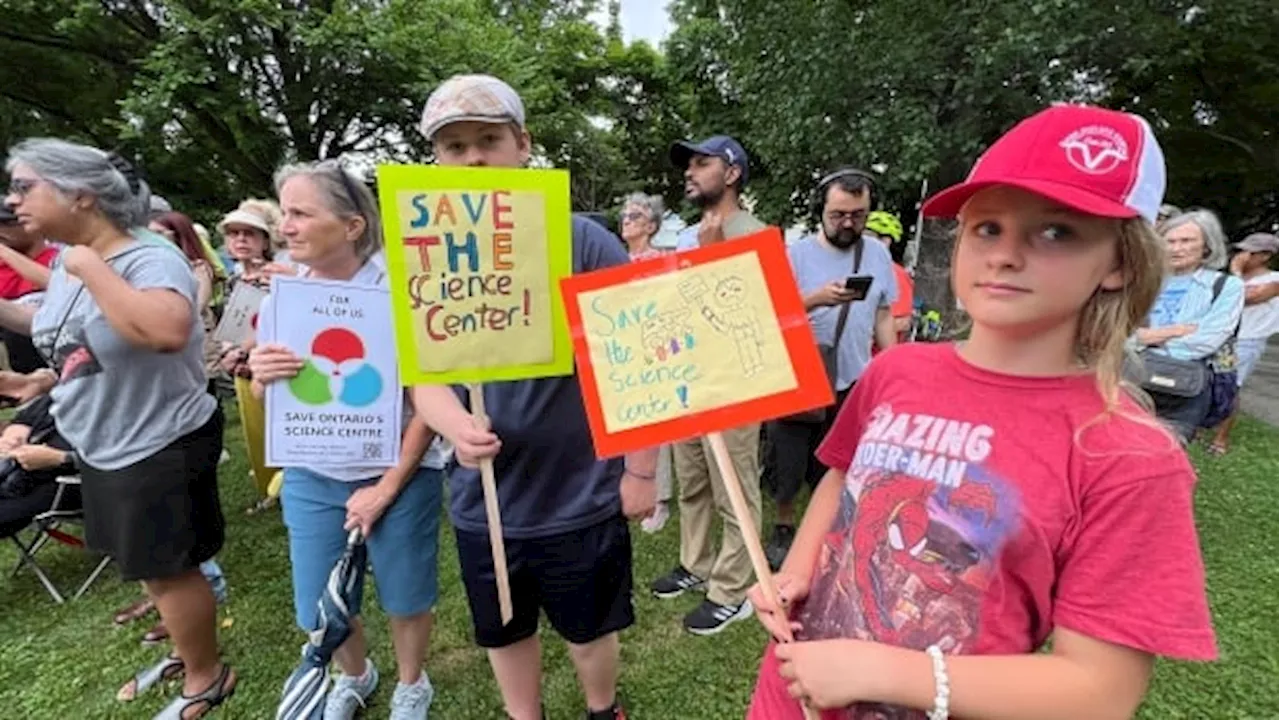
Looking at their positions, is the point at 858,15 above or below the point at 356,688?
above

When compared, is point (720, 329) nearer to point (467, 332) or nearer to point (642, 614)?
point (467, 332)

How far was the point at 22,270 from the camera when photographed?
3678mm

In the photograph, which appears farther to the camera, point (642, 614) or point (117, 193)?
point (642, 614)

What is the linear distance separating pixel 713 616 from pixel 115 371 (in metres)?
2.58

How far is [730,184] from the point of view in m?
3.34

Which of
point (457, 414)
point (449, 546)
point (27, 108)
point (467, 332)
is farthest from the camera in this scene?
point (27, 108)

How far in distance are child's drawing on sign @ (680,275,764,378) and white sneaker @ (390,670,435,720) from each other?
197cm

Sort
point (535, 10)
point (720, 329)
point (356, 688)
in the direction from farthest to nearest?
1. point (535, 10)
2. point (356, 688)
3. point (720, 329)

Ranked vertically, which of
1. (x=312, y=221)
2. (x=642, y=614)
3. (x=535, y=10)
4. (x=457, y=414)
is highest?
(x=535, y=10)

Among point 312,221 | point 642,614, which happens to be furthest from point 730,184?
point 642,614

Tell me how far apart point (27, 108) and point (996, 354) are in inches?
753

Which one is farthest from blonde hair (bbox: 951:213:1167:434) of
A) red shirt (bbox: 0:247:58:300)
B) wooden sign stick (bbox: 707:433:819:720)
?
red shirt (bbox: 0:247:58:300)

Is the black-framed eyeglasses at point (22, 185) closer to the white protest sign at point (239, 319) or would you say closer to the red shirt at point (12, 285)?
the white protest sign at point (239, 319)

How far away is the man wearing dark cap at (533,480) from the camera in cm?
190
